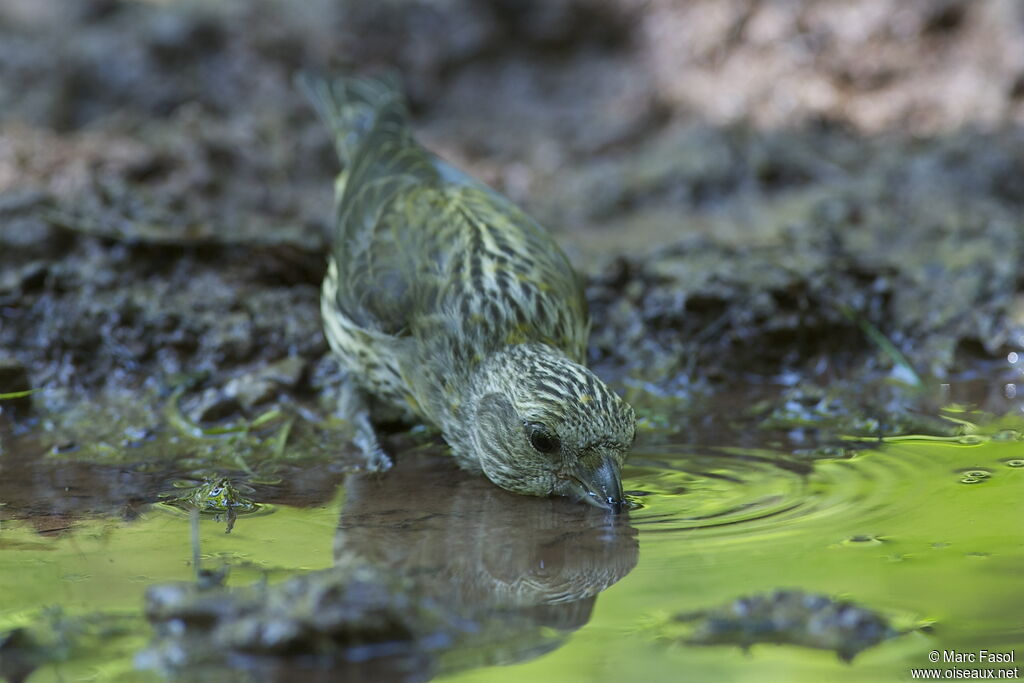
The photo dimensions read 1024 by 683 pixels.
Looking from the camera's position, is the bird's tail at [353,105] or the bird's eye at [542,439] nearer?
the bird's eye at [542,439]

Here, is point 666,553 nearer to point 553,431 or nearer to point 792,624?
point 792,624

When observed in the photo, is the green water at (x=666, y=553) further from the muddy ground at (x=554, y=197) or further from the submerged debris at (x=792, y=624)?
the muddy ground at (x=554, y=197)

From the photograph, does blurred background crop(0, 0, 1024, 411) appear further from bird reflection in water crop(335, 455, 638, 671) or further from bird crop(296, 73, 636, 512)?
bird reflection in water crop(335, 455, 638, 671)

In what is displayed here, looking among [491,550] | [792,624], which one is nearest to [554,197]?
[491,550]

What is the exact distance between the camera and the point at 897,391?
5203 mm

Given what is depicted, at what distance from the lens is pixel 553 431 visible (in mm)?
3939

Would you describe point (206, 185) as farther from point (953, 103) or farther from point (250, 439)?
point (953, 103)

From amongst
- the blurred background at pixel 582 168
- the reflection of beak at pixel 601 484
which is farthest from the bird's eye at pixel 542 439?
the blurred background at pixel 582 168

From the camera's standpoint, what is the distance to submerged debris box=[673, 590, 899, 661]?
2744 millimetres

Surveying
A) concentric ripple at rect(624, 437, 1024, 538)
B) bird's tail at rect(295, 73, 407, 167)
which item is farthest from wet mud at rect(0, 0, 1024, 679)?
bird's tail at rect(295, 73, 407, 167)

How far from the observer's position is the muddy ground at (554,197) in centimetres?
527

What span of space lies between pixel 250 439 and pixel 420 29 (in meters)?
4.46

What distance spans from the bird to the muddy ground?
0.40m

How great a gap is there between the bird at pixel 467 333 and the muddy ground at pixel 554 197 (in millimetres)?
404
